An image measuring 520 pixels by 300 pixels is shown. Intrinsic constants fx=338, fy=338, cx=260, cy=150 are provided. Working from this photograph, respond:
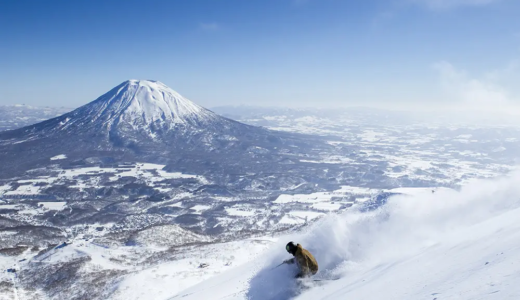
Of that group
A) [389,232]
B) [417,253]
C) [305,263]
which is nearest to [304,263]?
[305,263]

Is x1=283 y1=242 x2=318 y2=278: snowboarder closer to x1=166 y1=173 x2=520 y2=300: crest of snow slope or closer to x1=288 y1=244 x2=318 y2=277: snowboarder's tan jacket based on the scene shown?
x1=288 y1=244 x2=318 y2=277: snowboarder's tan jacket

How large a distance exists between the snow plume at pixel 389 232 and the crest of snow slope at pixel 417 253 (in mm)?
38

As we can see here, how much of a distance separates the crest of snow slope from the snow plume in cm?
4

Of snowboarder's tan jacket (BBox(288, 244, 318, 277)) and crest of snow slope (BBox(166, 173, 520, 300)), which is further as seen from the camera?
snowboarder's tan jacket (BBox(288, 244, 318, 277))

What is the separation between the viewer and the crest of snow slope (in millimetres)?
7438

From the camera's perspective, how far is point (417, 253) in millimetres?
10961

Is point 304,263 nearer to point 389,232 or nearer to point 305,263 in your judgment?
point 305,263

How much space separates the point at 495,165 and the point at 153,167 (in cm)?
18169

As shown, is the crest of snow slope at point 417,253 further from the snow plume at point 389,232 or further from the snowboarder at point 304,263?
the snowboarder at point 304,263

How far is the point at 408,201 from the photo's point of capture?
63.2ft

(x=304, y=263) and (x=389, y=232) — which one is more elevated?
(x=304, y=263)

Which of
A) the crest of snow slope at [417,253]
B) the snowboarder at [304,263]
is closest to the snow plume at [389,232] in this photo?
the crest of snow slope at [417,253]

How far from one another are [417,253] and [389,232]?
5.09m

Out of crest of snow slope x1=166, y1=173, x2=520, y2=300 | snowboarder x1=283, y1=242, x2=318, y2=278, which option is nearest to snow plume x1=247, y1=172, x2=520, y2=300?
crest of snow slope x1=166, y1=173, x2=520, y2=300
